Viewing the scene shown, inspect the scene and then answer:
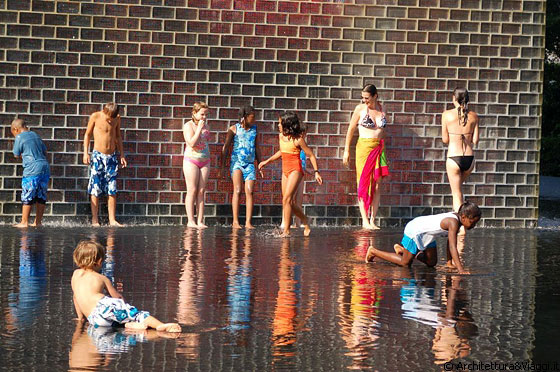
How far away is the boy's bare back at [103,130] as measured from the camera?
15.5 m

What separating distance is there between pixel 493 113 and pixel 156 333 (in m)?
11.1

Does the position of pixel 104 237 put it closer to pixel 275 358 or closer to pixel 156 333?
pixel 156 333

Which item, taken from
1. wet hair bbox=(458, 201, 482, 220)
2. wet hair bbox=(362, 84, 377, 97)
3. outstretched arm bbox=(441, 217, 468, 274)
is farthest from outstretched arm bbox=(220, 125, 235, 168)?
wet hair bbox=(458, 201, 482, 220)

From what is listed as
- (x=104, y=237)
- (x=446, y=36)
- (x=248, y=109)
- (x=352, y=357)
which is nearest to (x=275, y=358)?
(x=352, y=357)

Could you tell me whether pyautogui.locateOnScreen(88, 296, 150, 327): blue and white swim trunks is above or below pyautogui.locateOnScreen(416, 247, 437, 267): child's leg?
below

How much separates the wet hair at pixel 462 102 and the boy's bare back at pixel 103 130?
16.2ft

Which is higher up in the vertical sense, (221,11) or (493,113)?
(221,11)

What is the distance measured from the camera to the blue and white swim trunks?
7.51 m

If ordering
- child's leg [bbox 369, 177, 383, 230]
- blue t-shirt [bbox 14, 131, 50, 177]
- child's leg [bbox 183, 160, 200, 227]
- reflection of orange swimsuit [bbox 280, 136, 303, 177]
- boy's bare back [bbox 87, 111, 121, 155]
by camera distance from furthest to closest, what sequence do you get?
1. child's leg [bbox 369, 177, 383, 230]
2. child's leg [bbox 183, 160, 200, 227]
3. boy's bare back [bbox 87, 111, 121, 155]
4. blue t-shirt [bbox 14, 131, 50, 177]
5. reflection of orange swimsuit [bbox 280, 136, 303, 177]

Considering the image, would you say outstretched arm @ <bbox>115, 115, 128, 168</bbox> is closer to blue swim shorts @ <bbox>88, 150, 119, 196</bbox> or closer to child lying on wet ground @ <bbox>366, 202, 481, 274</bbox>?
blue swim shorts @ <bbox>88, 150, 119, 196</bbox>

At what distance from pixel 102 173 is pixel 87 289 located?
8065 millimetres

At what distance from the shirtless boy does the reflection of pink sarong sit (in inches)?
143

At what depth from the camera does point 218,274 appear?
1041 cm

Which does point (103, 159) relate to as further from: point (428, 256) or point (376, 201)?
point (428, 256)
